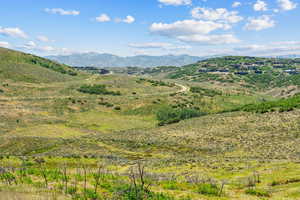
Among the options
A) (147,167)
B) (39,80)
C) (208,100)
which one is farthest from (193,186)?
(39,80)

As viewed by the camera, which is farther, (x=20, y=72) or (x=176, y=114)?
(x=20, y=72)

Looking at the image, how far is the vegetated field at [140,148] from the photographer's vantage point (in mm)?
16984

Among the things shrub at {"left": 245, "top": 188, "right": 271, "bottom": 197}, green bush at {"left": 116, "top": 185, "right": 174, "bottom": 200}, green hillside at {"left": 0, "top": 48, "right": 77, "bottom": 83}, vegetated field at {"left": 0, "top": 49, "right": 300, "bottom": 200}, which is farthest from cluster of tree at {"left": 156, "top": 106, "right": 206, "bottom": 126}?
green hillside at {"left": 0, "top": 48, "right": 77, "bottom": 83}

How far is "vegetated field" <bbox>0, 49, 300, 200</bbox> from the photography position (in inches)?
669

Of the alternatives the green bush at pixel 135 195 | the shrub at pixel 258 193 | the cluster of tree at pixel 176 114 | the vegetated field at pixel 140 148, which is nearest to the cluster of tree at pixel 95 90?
the vegetated field at pixel 140 148

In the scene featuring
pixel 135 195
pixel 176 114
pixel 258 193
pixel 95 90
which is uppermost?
pixel 135 195

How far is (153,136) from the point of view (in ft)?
190

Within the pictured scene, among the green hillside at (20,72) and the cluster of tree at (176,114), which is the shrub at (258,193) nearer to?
the cluster of tree at (176,114)

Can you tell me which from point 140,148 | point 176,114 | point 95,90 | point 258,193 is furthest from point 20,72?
point 258,193

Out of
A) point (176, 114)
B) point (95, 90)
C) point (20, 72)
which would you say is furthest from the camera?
point (20, 72)

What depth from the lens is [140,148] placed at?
47.8 m

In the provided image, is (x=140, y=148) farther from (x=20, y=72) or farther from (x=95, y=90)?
(x=20, y=72)

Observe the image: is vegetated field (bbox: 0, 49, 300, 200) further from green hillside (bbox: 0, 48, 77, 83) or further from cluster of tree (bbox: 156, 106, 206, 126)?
green hillside (bbox: 0, 48, 77, 83)

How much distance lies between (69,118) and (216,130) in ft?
182
